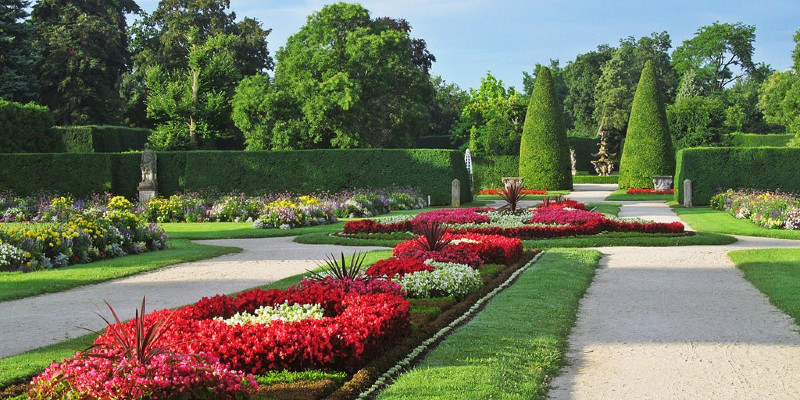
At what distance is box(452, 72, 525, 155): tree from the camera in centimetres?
4175

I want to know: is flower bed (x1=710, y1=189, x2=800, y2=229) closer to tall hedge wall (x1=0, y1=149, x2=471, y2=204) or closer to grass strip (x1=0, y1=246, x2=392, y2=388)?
tall hedge wall (x1=0, y1=149, x2=471, y2=204)

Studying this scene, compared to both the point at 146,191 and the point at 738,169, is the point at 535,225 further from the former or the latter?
the point at 146,191

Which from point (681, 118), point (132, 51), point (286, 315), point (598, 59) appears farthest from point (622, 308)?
point (598, 59)

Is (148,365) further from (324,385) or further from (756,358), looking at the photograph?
(756,358)

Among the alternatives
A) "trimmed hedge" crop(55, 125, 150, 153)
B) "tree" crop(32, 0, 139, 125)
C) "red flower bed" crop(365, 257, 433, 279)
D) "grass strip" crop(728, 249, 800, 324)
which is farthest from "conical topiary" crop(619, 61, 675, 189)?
"red flower bed" crop(365, 257, 433, 279)

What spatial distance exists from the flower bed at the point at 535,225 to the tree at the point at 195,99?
24.9 meters

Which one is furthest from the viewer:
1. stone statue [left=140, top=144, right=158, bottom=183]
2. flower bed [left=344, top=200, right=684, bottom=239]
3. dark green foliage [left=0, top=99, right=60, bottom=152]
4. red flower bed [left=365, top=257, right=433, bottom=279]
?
dark green foliage [left=0, top=99, right=60, bottom=152]

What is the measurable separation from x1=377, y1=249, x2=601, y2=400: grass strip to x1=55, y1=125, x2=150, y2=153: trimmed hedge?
30.9 metres

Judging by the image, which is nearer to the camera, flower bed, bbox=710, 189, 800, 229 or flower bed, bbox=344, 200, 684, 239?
flower bed, bbox=344, 200, 684, 239

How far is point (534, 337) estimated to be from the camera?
6.41 metres

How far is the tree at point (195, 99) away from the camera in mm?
39156

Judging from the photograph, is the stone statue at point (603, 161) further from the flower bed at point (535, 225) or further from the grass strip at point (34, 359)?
the grass strip at point (34, 359)

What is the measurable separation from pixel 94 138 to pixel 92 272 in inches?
1070

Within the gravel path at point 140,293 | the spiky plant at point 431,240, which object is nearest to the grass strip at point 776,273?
the spiky plant at point 431,240
